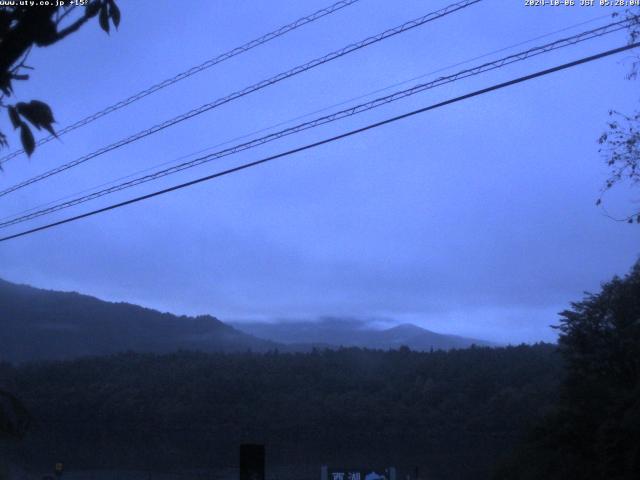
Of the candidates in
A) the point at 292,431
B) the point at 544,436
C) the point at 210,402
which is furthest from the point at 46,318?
the point at 544,436

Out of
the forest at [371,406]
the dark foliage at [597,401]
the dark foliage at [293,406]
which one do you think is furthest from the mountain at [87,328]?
the dark foliage at [597,401]

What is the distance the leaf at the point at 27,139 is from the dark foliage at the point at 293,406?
17.8m

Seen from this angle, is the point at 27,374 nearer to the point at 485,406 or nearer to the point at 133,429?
the point at 133,429

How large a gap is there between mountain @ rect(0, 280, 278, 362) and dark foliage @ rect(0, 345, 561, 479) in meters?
3.54

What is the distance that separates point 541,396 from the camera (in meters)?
27.4

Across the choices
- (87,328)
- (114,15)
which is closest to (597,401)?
(114,15)

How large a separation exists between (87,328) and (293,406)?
20.2m

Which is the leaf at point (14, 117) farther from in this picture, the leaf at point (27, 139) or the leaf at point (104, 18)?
the leaf at point (104, 18)

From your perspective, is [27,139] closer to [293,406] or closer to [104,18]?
[104,18]

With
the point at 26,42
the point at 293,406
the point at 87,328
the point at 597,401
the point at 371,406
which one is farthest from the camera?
the point at 87,328

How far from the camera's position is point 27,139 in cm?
431

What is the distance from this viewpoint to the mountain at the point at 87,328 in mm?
41281

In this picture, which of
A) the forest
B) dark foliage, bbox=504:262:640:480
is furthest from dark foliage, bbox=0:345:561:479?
dark foliage, bbox=504:262:640:480

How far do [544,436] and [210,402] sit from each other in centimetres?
2145
